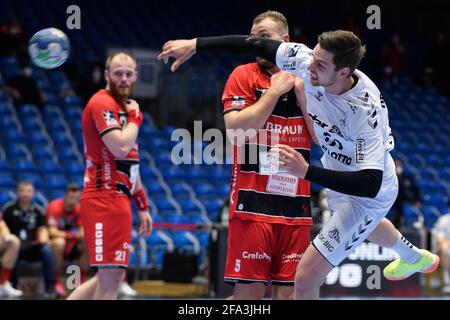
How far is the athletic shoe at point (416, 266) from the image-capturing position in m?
5.78

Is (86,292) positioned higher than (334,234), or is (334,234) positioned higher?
(334,234)

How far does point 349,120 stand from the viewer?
484 centimetres

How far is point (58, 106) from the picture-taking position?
49.7 ft

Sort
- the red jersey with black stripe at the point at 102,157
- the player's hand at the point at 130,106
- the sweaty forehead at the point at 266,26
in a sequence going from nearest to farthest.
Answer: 1. the sweaty forehead at the point at 266,26
2. the red jersey with black stripe at the point at 102,157
3. the player's hand at the point at 130,106

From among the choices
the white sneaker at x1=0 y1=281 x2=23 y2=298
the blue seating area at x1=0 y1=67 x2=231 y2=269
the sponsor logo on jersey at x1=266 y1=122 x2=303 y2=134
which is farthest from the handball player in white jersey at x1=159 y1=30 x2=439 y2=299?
the blue seating area at x1=0 y1=67 x2=231 y2=269

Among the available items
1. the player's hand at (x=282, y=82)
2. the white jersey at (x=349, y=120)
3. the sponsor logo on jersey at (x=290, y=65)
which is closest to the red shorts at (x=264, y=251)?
the white jersey at (x=349, y=120)

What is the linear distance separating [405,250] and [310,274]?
3.55 feet

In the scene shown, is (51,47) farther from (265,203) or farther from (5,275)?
(5,275)

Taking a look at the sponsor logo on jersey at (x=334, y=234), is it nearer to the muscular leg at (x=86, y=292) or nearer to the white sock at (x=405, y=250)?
the white sock at (x=405, y=250)

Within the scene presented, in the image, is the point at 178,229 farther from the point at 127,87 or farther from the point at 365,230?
the point at 365,230

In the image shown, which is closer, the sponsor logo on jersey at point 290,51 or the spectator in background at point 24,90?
the sponsor logo on jersey at point 290,51

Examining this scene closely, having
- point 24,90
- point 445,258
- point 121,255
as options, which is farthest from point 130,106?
point 24,90

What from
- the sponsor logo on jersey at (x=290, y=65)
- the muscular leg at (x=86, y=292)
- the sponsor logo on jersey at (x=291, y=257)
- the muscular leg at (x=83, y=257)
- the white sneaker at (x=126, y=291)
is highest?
the sponsor logo on jersey at (x=290, y=65)

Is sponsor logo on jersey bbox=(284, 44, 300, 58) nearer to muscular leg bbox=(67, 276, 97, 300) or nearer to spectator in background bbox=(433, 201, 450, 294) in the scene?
muscular leg bbox=(67, 276, 97, 300)
